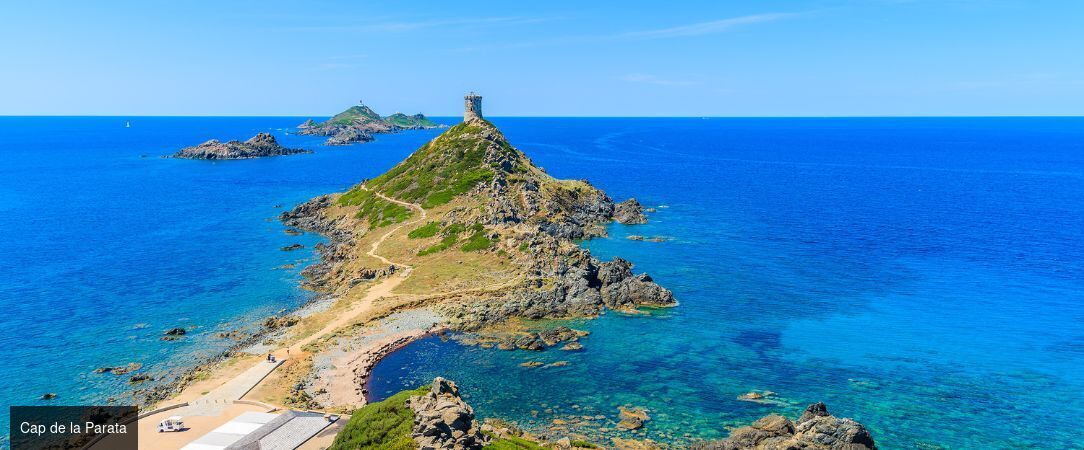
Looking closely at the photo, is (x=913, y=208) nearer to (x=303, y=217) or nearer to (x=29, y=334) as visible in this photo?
(x=303, y=217)

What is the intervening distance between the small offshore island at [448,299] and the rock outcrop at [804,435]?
110 millimetres

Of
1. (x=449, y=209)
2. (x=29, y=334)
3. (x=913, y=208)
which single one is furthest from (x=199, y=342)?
(x=913, y=208)

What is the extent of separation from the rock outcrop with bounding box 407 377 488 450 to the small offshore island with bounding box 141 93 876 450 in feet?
0.34

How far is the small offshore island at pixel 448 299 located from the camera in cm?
4447

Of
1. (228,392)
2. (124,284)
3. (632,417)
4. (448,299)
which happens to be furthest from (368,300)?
(632,417)

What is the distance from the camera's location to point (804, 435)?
147 feet

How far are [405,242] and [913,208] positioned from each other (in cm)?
12218

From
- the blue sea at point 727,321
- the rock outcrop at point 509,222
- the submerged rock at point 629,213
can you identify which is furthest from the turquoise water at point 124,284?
the submerged rock at point 629,213

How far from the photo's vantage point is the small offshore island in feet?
146

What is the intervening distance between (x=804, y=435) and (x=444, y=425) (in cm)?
2483

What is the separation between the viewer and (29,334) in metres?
72.4

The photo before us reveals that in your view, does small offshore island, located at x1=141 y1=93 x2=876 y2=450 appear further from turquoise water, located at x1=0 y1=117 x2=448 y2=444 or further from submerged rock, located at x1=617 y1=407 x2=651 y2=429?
turquoise water, located at x1=0 y1=117 x2=448 y2=444
